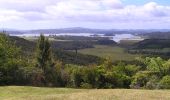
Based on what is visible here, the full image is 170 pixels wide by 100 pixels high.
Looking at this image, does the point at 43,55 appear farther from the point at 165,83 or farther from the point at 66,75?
the point at 165,83

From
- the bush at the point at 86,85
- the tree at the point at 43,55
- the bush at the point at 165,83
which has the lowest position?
the bush at the point at 86,85

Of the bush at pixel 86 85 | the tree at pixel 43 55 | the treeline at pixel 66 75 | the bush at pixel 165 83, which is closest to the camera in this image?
the treeline at pixel 66 75

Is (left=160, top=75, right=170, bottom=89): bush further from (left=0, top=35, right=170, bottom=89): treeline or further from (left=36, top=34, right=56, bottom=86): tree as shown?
(left=36, top=34, right=56, bottom=86): tree

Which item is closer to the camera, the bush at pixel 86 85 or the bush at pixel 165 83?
the bush at pixel 165 83

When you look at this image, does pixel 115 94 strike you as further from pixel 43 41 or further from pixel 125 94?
pixel 43 41

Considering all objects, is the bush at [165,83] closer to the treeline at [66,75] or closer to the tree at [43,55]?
the treeline at [66,75]

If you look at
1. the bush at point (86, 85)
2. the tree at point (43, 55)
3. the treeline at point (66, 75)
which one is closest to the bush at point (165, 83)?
the treeline at point (66, 75)

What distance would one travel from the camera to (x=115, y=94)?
81.3 ft

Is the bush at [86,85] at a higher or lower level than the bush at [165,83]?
lower

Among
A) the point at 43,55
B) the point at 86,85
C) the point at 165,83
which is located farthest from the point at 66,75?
the point at 165,83

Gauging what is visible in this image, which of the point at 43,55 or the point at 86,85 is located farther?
the point at 43,55

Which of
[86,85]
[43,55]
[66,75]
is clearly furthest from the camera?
[43,55]

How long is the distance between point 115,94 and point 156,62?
31.6 m

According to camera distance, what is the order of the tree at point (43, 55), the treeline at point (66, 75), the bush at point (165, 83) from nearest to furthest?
the treeline at point (66, 75) → the bush at point (165, 83) → the tree at point (43, 55)
